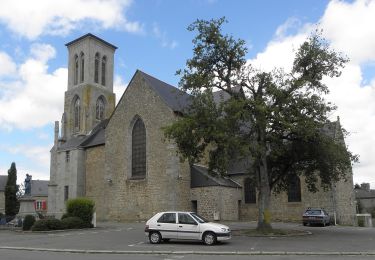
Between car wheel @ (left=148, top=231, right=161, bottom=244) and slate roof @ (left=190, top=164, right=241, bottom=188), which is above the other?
slate roof @ (left=190, top=164, right=241, bottom=188)

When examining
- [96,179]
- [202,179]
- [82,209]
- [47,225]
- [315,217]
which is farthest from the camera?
[96,179]

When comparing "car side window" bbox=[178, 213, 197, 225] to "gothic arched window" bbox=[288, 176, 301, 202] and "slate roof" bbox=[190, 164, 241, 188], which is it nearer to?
"slate roof" bbox=[190, 164, 241, 188]

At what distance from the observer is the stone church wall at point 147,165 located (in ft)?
112

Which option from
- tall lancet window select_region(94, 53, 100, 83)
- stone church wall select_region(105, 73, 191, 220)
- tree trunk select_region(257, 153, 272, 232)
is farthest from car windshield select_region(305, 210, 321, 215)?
tall lancet window select_region(94, 53, 100, 83)

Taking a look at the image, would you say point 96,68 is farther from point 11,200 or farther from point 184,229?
point 184,229

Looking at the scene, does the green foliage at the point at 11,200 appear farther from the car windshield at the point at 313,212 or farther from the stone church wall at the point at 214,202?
the car windshield at the point at 313,212

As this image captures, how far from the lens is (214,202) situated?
33062 mm

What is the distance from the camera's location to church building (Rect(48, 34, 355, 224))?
111ft

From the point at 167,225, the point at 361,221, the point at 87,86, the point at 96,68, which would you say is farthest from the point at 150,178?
the point at 96,68

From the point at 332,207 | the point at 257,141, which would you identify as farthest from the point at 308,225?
the point at 257,141

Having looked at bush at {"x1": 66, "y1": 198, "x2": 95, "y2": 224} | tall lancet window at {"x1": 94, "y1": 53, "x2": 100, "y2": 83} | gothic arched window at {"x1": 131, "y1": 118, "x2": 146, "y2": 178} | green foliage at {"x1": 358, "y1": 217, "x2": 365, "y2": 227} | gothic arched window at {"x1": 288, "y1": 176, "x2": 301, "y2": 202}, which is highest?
tall lancet window at {"x1": 94, "y1": 53, "x2": 100, "y2": 83}

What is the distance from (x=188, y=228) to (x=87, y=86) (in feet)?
124

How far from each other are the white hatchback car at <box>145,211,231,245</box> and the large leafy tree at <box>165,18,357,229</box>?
200 inches

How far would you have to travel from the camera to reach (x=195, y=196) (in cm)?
3434
